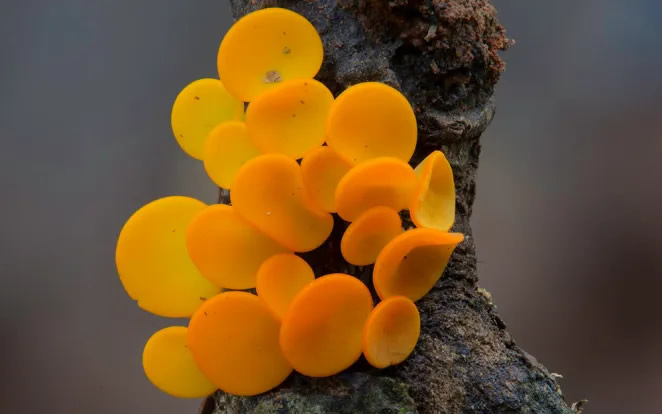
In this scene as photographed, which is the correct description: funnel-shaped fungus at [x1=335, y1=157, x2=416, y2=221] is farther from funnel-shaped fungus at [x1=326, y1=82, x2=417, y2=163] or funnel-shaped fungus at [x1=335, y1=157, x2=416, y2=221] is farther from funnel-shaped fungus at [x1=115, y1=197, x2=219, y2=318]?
funnel-shaped fungus at [x1=115, y1=197, x2=219, y2=318]

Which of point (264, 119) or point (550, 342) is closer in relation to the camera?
point (264, 119)

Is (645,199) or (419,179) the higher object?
(645,199)

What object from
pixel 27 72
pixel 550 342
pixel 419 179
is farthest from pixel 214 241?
pixel 550 342

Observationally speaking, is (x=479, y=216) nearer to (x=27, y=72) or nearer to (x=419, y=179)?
(x=419, y=179)

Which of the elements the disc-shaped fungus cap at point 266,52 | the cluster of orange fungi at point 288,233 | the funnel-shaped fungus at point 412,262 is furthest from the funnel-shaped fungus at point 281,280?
the disc-shaped fungus cap at point 266,52

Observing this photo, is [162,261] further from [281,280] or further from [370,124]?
[370,124]

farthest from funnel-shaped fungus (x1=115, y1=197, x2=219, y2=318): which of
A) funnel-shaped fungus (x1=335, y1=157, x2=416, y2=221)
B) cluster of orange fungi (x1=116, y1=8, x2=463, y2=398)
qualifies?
funnel-shaped fungus (x1=335, y1=157, x2=416, y2=221)
